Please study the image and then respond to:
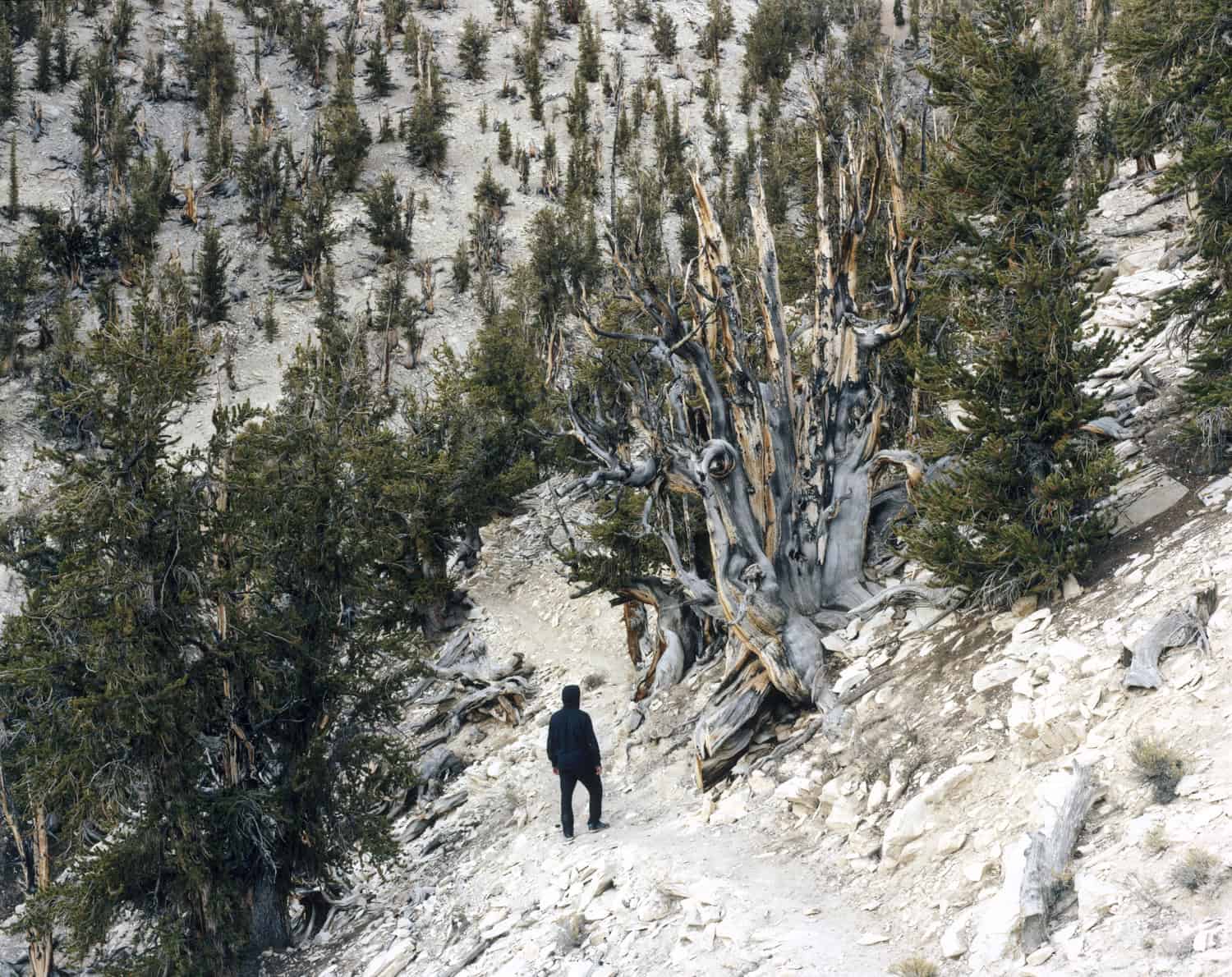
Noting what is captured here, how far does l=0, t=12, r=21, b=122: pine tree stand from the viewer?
3409 cm

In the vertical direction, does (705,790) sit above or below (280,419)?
below

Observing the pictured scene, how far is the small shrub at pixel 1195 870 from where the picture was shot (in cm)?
353

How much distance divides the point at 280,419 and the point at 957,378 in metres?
6.03

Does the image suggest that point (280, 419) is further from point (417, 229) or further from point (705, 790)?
point (417, 229)

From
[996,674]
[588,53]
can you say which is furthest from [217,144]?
[996,674]

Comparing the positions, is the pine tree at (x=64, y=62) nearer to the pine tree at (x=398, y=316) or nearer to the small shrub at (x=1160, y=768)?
the pine tree at (x=398, y=316)

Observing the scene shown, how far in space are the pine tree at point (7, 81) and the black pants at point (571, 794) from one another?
3741cm

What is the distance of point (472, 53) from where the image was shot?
4312 cm

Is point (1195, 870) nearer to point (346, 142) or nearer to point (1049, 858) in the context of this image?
point (1049, 858)

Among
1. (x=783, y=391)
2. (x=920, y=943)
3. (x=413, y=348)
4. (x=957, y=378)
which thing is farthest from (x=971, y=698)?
(x=413, y=348)

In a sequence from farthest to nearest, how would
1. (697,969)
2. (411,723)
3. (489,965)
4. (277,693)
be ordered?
(411,723), (277,693), (489,965), (697,969)

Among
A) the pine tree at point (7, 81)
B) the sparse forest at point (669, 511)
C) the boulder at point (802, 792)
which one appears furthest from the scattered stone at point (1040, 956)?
the pine tree at point (7, 81)

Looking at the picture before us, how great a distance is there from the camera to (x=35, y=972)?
Answer: 372 inches

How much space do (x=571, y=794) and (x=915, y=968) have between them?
3.66 metres
